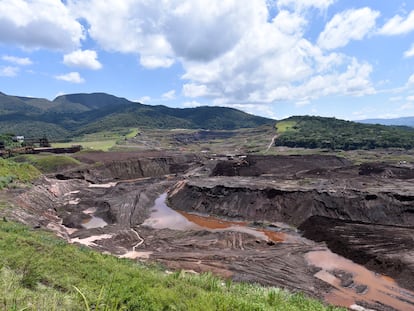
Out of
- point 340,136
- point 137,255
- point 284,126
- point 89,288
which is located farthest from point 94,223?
point 284,126

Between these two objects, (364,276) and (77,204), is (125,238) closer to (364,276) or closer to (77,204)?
(77,204)

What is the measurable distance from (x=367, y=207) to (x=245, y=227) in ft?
51.6

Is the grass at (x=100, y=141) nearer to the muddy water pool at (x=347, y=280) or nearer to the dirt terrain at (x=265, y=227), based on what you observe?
the dirt terrain at (x=265, y=227)

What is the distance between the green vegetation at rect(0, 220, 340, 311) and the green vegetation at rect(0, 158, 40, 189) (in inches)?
1388

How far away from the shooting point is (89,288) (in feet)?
37.1

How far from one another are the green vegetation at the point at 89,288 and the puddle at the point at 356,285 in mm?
9686

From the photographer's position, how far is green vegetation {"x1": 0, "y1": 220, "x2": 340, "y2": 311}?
28.9 feet

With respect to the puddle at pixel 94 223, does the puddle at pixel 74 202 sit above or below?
above

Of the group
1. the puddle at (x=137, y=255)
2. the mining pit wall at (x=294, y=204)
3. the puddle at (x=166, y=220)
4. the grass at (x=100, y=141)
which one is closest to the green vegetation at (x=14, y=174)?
the puddle at (x=166, y=220)

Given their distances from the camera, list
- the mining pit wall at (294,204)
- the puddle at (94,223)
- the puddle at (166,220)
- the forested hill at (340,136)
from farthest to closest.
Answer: the forested hill at (340,136) < the puddle at (94,223) < the puddle at (166,220) < the mining pit wall at (294,204)

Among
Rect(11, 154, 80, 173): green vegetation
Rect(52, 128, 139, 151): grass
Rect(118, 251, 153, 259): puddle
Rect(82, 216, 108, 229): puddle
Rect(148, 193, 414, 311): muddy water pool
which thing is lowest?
Rect(82, 216, 108, 229): puddle

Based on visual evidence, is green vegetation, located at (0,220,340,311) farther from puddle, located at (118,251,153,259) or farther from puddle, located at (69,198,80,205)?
puddle, located at (69,198,80,205)

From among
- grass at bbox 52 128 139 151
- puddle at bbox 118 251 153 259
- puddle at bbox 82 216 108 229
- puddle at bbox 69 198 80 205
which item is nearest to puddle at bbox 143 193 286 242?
puddle at bbox 82 216 108 229

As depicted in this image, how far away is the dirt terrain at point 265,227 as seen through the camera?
24.2 meters
